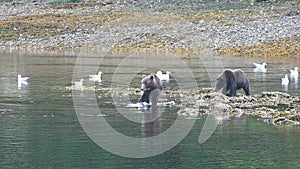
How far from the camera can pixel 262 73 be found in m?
50.4

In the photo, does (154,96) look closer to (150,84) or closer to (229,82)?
(150,84)

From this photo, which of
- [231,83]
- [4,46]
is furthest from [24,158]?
[4,46]

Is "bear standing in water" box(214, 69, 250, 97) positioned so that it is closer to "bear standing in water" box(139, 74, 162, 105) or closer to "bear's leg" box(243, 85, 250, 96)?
"bear's leg" box(243, 85, 250, 96)

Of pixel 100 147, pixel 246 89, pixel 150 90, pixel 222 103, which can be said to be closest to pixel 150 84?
pixel 150 90

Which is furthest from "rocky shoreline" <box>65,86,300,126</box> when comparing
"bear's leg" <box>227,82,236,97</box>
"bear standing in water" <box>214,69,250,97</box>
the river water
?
the river water

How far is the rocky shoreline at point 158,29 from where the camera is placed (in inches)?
2913

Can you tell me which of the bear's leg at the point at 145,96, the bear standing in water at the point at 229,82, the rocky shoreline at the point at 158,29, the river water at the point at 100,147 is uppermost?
the rocky shoreline at the point at 158,29

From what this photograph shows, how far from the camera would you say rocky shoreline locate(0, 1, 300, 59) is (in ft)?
243

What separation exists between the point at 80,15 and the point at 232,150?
74865mm

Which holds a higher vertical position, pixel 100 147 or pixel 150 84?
pixel 150 84

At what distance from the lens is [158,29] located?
3248 inches

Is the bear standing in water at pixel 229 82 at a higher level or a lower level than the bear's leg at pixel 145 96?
higher

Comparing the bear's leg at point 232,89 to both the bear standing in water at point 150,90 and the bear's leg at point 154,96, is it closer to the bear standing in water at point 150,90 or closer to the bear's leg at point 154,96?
the bear standing in water at point 150,90

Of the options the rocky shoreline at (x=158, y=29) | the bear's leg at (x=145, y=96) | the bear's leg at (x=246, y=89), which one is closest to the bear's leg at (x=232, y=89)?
the bear's leg at (x=246, y=89)
